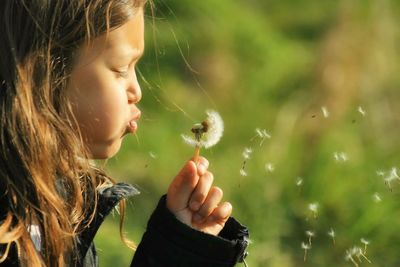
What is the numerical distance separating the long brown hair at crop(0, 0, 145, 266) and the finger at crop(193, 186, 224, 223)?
25 cm

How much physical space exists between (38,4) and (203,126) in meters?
0.51

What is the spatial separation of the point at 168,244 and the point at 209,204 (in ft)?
0.39

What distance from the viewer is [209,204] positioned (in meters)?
2.34

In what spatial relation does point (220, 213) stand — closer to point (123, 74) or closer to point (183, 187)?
point (183, 187)

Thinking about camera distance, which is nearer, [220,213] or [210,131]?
[220,213]

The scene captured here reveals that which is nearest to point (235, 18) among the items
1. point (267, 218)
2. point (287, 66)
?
point (287, 66)

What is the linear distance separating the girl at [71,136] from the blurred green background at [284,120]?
61cm

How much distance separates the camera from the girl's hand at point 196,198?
2318 millimetres

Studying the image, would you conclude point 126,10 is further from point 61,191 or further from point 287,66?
point 287,66

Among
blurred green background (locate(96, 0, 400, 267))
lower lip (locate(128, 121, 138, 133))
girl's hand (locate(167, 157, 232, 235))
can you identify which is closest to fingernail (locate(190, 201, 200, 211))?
girl's hand (locate(167, 157, 232, 235))

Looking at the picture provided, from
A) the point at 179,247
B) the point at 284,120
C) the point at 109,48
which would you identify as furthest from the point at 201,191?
the point at 284,120

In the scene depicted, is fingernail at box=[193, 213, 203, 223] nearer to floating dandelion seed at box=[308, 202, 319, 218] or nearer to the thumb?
the thumb

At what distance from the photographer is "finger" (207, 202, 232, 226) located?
7.69ft

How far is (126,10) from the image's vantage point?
2.30m
